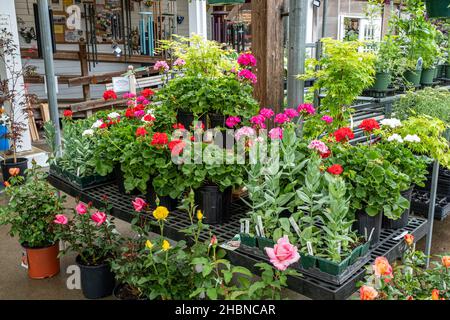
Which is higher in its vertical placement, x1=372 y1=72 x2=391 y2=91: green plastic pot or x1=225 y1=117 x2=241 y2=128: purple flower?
x1=372 y1=72 x2=391 y2=91: green plastic pot

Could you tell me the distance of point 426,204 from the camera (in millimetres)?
2959

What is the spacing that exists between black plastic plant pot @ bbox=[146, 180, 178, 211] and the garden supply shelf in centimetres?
4

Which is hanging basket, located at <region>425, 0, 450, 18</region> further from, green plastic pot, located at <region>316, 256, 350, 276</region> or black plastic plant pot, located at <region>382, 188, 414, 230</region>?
green plastic pot, located at <region>316, 256, 350, 276</region>

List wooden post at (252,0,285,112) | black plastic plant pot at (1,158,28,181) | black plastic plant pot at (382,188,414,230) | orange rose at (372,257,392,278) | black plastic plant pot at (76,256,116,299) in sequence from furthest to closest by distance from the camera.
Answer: black plastic plant pot at (1,158,28,181) < wooden post at (252,0,285,112) < black plastic plant pot at (76,256,116,299) < black plastic plant pot at (382,188,414,230) < orange rose at (372,257,392,278)

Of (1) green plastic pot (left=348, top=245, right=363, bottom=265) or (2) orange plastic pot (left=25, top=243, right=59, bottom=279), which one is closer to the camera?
(1) green plastic pot (left=348, top=245, right=363, bottom=265)

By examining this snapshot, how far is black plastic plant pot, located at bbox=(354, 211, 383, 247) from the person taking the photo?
6.70 ft

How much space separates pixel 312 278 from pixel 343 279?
118mm

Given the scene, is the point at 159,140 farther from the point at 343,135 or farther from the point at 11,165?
the point at 11,165

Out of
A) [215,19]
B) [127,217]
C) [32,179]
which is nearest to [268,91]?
[127,217]

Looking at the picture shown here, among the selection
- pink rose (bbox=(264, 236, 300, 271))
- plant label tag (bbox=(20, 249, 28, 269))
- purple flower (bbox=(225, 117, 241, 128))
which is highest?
purple flower (bbox=(225, 117, 241, 128))

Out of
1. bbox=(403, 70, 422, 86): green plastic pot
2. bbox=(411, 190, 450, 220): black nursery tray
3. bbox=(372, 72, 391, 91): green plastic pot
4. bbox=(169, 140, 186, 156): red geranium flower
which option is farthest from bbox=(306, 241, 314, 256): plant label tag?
bbox=(403, 70, 422, 86): green plastic pot

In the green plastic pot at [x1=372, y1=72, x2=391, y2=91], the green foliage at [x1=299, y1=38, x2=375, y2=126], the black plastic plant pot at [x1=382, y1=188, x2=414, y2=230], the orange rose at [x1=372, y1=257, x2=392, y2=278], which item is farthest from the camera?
the green plastic pot at [x1=372, y1=72, x2=391, y2=91]

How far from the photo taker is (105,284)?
276 cm
